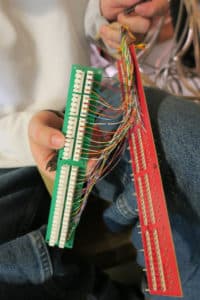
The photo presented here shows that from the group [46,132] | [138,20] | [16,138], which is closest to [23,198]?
[16,138]

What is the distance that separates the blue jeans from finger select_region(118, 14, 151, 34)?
0.17 m

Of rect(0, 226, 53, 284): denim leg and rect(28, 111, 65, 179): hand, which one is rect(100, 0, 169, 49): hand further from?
rect(0, 226, 53, 284): denim leg

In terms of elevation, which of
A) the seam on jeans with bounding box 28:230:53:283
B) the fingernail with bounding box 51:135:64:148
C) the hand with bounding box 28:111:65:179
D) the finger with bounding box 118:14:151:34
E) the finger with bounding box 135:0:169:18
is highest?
the finger with bounding box 135:0:169:18

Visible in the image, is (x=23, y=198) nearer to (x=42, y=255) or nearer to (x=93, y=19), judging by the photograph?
(x=42, y=255)

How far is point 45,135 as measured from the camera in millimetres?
402

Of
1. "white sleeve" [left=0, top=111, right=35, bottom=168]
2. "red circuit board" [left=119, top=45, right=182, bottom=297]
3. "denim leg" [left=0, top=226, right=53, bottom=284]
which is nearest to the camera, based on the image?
"red circuit board" [left=119, top=45, right=182, bottom=297]

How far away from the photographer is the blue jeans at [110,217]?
0.36 meters

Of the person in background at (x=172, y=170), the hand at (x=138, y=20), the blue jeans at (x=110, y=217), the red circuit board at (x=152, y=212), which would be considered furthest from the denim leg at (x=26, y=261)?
the hand at (x=138, y=20)

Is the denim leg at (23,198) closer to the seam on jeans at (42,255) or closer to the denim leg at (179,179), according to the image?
the seam on jeans at (42,255)

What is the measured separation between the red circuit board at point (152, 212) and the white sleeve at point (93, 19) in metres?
0.29

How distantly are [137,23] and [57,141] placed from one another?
284 millimetres

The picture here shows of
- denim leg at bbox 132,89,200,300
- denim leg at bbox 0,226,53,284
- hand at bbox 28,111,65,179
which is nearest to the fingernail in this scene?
hand at bbox 28,111,65,179

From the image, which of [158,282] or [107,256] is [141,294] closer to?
[107,256]

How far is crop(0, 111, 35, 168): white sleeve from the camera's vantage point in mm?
619
